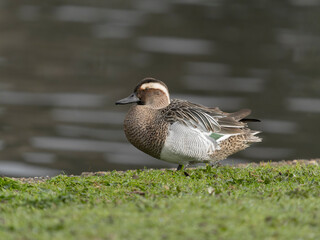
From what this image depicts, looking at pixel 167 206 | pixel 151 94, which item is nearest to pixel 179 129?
pixel 151 94

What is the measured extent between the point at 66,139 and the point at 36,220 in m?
9.00

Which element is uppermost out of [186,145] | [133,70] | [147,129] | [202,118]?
[202,118]

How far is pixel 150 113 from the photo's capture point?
346 inches

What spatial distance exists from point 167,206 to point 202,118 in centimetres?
341

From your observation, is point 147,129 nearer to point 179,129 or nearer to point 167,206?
point 179,129

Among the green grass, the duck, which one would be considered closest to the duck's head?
the duck

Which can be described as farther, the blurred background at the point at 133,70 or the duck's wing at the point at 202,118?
the blurred background at the point at 133,70

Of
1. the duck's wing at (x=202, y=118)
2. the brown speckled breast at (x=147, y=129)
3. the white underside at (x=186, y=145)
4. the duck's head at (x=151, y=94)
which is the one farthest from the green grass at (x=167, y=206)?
the duck's head at (x=151, y=94)

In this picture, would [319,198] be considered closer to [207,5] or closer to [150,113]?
[150,113]

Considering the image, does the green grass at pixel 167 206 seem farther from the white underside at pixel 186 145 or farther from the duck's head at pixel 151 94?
the duck's head at pixel 151 94

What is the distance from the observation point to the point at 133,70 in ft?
59.5

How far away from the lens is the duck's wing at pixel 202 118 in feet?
28.2

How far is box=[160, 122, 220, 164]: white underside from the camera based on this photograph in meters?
8.37

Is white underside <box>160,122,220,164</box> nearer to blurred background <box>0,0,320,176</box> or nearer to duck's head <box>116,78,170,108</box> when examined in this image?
duck's head <box>116,78,170,108</box>
